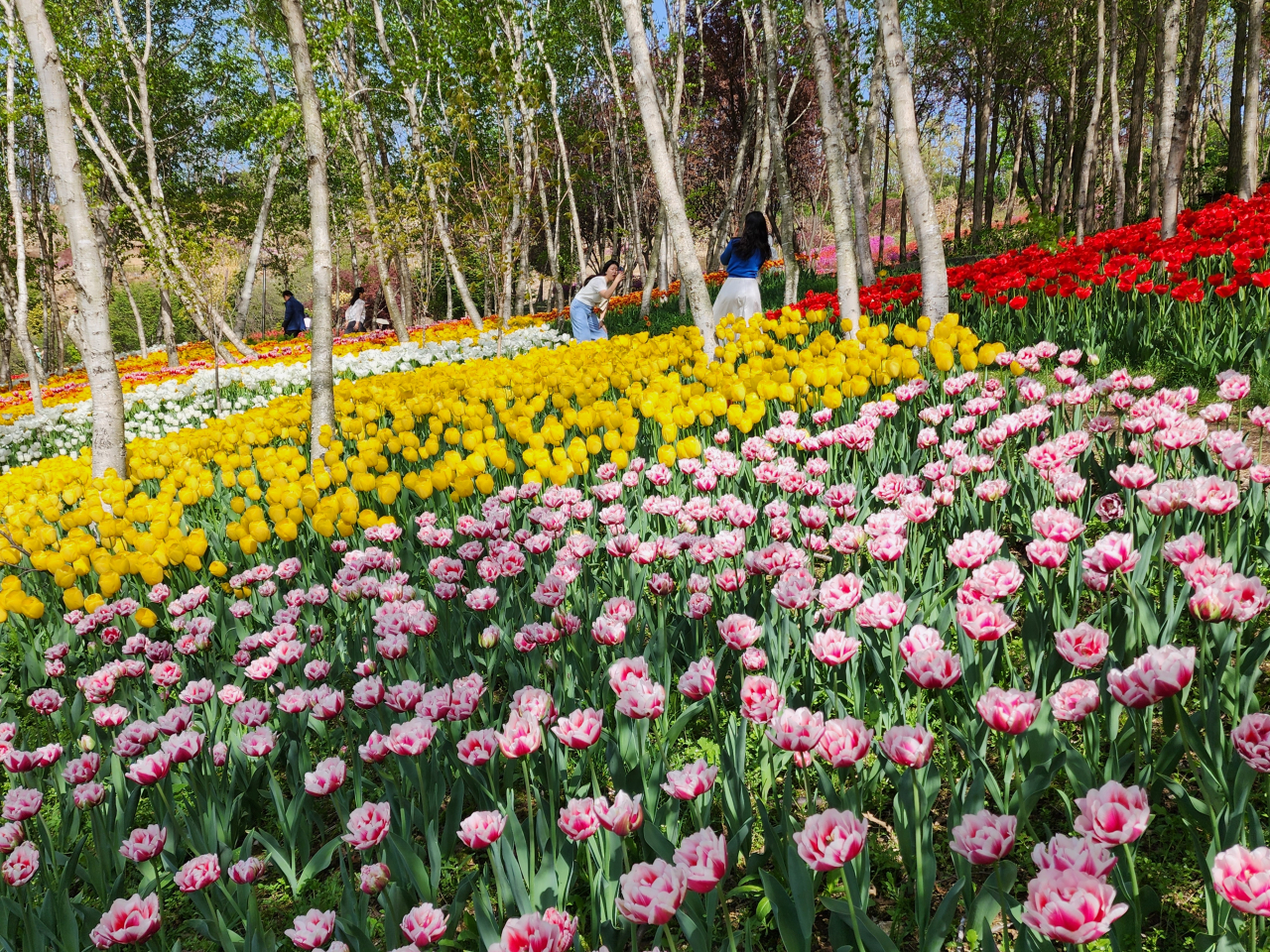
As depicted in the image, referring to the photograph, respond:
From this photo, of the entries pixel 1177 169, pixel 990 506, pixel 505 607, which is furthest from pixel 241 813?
pixel 1177 169

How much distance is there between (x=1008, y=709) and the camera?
4.27 ft

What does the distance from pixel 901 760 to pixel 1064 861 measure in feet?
1.04

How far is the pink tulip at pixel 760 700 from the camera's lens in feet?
4.78

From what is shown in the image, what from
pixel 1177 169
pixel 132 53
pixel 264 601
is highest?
pixel 132 53

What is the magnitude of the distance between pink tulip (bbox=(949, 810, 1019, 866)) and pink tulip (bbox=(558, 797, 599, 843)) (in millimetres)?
565

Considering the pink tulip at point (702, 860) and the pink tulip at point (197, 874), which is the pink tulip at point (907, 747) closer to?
the pink tulip at point (702, 860)

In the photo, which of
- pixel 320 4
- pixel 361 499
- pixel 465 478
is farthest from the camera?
pixel 320 4

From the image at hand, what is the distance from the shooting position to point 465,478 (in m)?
3.62

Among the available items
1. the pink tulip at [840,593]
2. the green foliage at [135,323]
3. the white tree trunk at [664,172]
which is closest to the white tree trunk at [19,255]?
the white tree trunk at [664,172]

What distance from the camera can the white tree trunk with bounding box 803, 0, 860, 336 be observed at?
21.7ft

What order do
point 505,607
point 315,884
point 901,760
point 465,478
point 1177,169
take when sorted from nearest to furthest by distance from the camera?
point 901,760
point 315,884
point 505,607
point 465,478
point 1177,169

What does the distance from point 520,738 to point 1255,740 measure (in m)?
1.21

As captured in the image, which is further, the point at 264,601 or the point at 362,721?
the point at 264,601

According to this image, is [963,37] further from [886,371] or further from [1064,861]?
[1064,861]
